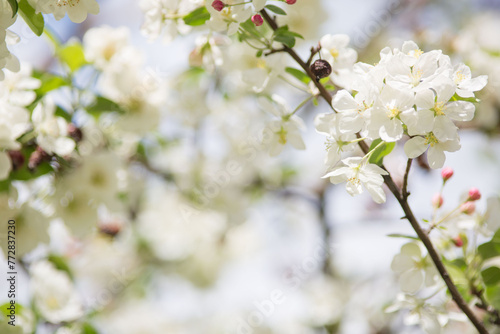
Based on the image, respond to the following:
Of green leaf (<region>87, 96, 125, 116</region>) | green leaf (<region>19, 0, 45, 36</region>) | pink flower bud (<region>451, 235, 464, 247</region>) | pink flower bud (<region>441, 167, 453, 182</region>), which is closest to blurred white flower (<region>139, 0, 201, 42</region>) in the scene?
green leaf (<region>19, 0, 45, 36</region>)

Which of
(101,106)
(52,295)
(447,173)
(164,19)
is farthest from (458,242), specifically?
(52,295)

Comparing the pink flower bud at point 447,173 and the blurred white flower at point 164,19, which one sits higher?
the blurred white flower at point 164,19

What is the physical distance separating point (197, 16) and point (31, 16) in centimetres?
34

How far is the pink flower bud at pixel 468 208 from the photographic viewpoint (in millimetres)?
1012

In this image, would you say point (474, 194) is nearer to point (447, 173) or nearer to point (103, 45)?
point (447, 173)

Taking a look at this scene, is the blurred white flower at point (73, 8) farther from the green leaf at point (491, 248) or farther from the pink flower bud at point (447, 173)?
the green leaf at point (491, 248)

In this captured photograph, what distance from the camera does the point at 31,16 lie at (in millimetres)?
931

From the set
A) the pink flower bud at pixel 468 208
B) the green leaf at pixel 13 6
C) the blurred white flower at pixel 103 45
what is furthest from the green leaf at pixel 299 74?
the blurred white flower at pixel 103 45

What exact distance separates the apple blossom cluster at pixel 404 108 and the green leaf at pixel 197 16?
1.21ft

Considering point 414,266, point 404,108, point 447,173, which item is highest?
point 404,108

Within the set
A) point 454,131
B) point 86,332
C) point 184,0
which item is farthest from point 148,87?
point 454,131

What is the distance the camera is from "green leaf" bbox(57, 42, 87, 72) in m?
1.45

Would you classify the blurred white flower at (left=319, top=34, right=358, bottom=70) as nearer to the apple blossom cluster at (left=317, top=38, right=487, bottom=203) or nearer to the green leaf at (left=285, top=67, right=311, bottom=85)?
the green leaf at (left=285, top=67, right=311, bottom=85)

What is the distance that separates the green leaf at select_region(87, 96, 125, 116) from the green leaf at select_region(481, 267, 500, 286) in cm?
114
